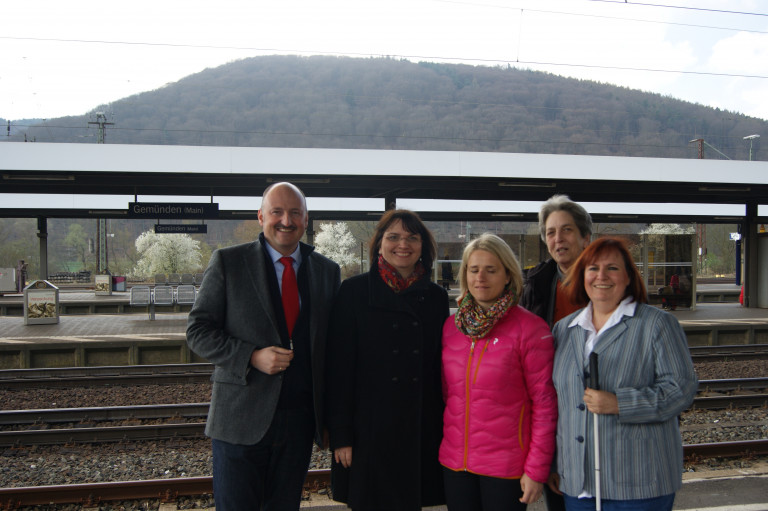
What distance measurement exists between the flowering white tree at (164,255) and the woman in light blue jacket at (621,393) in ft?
138

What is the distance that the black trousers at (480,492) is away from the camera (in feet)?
8.13

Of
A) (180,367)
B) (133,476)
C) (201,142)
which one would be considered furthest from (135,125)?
(133,476)

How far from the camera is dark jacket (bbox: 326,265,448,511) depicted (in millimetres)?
2721

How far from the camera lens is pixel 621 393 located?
2.27 m

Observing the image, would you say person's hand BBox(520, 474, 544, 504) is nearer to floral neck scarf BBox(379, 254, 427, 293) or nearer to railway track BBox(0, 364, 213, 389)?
floral neck scarf BBox(379, 254, 427, 293)

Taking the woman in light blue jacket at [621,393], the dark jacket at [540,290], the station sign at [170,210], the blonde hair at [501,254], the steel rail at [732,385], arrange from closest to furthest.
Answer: the woman in light blue jacket at [621,393]
the blonde hair at [501,254]
the dark jacket at [540,290]
the steel rail at [732,385]
the station sign at [170,210]

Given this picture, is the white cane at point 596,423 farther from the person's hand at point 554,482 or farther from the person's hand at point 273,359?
the person's hand at point 273,359

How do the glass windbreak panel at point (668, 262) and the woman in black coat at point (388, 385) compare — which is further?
the glass windbreak panel at point (668, 262)

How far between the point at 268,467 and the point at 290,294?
0.91 meters

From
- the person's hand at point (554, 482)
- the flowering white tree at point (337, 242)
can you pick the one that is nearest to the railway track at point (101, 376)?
the person's hand at point (554, 482)

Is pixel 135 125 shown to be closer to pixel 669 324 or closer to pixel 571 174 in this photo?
pixel 571 174

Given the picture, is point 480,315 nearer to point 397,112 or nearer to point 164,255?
point 164,255

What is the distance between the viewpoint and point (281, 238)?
2.88 meters

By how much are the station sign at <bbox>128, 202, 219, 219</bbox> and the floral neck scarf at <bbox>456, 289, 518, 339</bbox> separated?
1183 cm
